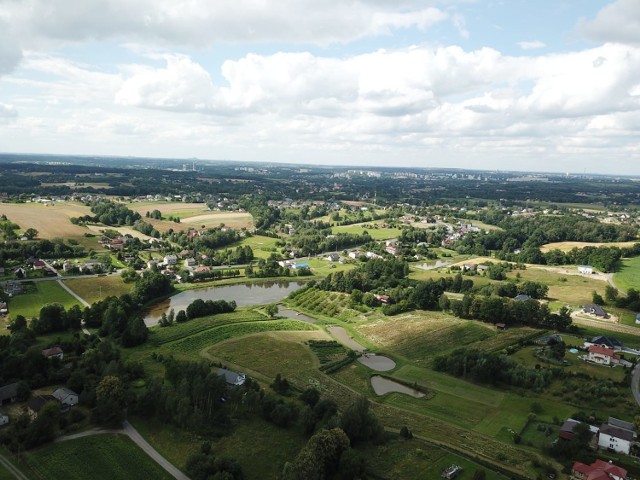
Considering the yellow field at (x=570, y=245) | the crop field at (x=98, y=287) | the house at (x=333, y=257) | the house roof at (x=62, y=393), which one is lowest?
the house at (x=333, y=257)

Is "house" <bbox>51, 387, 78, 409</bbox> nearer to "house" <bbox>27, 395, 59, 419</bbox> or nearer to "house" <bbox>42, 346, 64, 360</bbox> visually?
"house" <bbox>27, 395, 59, 419</bbox>

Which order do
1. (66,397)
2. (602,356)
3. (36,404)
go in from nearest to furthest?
(36,404) → (66,397) → (602,356)

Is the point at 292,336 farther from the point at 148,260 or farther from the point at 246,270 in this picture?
the point at 148,260

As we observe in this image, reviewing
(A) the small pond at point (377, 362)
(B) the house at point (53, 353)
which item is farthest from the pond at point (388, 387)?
(B) the house at point (53, 353)

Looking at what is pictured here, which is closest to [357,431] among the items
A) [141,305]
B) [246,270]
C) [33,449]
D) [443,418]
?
[443,418]

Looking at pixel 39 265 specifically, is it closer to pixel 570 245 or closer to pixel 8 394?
pixel 8 394

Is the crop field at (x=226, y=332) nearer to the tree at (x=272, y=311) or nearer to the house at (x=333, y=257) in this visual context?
the tree at (x=272, y=311)

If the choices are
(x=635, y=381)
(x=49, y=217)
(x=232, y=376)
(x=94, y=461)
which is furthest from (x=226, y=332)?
(x=49, y=217)
